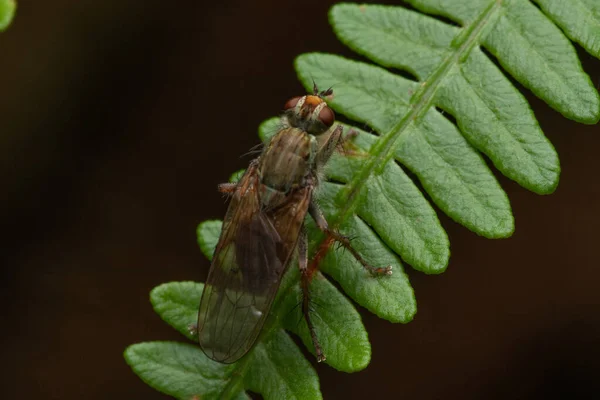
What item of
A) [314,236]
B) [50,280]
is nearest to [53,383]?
[50,280]

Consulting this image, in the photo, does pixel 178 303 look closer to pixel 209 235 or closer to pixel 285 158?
pixel 209 235

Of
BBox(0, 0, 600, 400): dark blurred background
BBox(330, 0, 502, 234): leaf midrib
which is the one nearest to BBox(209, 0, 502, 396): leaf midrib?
BBox(330, 0, 502, 234): leaf midrib

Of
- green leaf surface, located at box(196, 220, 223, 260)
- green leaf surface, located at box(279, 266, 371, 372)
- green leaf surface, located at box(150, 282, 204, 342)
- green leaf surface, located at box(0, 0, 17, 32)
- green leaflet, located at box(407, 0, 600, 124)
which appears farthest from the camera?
green leaf surface, located at box(196, 220, 223, 260)

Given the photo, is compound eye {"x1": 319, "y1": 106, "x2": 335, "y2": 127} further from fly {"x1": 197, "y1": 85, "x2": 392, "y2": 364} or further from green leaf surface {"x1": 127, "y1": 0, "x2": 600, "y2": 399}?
green leaf surface {"x1": 127, "y1": 0, "x2": 600, "y2": 399}

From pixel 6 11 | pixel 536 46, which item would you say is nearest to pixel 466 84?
pixel 536 46

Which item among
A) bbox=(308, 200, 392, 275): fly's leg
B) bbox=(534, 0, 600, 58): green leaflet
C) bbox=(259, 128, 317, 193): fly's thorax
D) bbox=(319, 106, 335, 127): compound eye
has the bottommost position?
bbox=(308, 200, 392, 275): fly's leg

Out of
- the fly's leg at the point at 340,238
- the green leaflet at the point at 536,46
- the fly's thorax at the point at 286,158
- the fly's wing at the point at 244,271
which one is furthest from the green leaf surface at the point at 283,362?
the green leaflet at the point at 536,46
